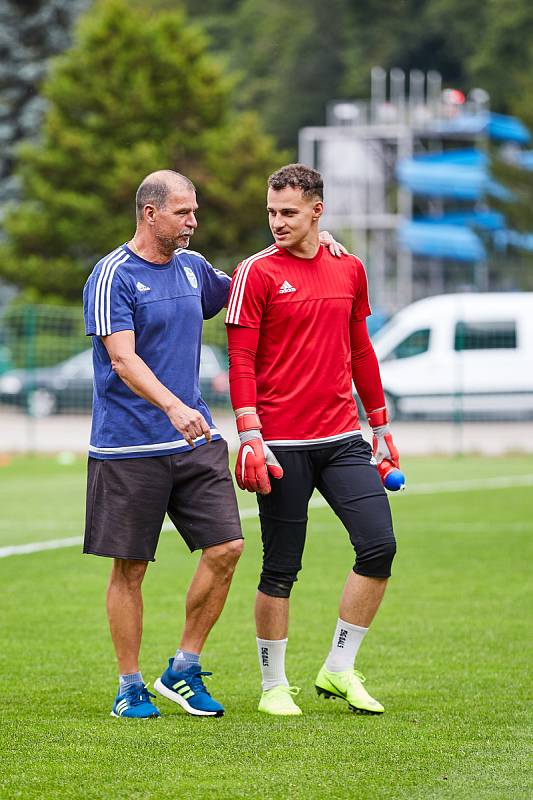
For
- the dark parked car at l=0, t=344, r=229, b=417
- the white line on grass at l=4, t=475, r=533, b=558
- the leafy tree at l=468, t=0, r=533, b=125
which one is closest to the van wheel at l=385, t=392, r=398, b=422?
the dark parked car at l=0, t=344, r=229, b=417

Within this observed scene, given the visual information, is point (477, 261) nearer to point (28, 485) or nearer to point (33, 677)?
point (28, 485)

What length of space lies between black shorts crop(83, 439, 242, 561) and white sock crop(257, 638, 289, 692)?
51cm

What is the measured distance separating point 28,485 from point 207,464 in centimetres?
1218

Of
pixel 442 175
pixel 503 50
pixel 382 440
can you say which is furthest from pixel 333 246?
pixel 503 50

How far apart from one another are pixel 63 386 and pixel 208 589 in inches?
743

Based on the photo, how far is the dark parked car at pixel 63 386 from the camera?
Answer: 24.3 m

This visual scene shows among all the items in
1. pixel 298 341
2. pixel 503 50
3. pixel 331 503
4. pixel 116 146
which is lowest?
pixel 331 503

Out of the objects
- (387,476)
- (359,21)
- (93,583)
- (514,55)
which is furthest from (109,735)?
(359,21)

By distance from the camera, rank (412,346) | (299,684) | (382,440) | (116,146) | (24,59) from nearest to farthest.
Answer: (382,440)
(299,684)
(412,346)
(116,146)
(24,59)

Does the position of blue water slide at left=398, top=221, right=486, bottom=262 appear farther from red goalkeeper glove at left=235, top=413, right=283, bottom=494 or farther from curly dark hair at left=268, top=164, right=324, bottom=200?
red goalkeeper glove at left=235, top=413, right=283, bottom=494

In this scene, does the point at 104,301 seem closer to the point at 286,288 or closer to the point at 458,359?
the point at 286,288

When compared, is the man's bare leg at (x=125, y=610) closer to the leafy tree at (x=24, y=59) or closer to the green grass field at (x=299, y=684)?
the green grass field at (x=299, y=684)

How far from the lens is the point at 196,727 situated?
5.82 metres

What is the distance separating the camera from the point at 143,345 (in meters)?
5.98
